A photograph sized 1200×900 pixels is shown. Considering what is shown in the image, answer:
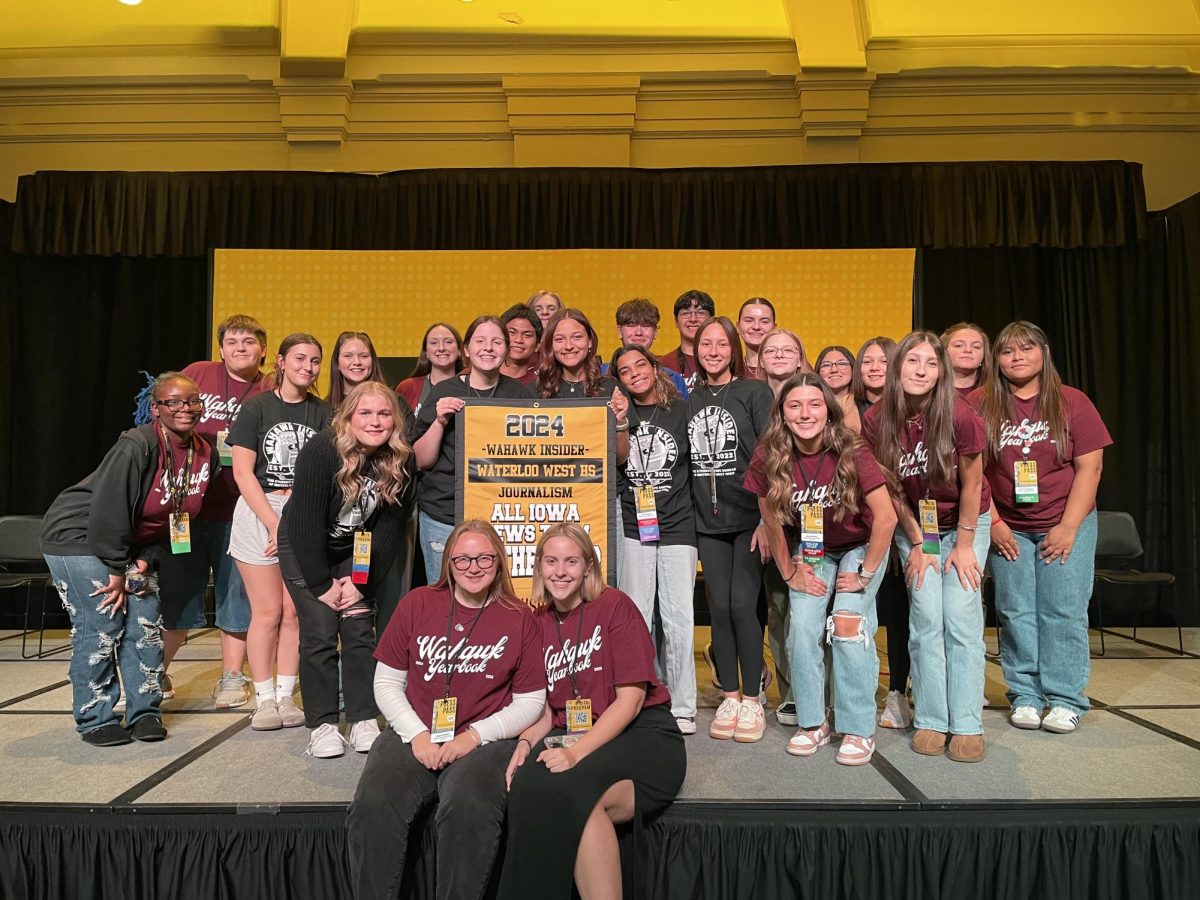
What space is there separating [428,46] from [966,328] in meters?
5.28

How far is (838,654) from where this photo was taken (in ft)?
10.3

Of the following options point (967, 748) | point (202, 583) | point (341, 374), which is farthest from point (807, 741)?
point (202, 583)

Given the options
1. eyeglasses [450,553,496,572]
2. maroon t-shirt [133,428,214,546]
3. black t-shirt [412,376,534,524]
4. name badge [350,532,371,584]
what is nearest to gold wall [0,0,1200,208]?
black t-shirt [412,376,534,524]

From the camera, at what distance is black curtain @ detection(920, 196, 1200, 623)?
675 centimetres

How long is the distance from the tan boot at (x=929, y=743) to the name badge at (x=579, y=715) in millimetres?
1301

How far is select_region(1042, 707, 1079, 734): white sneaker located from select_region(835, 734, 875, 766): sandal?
84 centimetres

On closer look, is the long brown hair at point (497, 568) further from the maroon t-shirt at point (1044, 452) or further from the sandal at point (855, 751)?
the maroon t-shirt at point (1044, 452)

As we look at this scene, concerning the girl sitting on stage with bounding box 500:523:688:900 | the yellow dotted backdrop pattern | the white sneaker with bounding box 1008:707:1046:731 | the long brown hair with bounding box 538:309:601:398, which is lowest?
the white sneaker with bounding box 1008:707:1046:731

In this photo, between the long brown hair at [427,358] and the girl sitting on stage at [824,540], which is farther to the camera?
the long brown hair at [427,358]

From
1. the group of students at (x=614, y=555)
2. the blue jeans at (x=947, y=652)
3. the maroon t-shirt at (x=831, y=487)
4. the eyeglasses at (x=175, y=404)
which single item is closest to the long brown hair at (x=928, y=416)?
the group of students at (x=614, y=555)

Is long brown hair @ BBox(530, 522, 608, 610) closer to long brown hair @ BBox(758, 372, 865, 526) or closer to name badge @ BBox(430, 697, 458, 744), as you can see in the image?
name badge @ BBox(430, 697, 458, 744)

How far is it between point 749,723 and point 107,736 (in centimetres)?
231

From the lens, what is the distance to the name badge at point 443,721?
2.49 m

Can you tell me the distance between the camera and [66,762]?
10.1 feet
